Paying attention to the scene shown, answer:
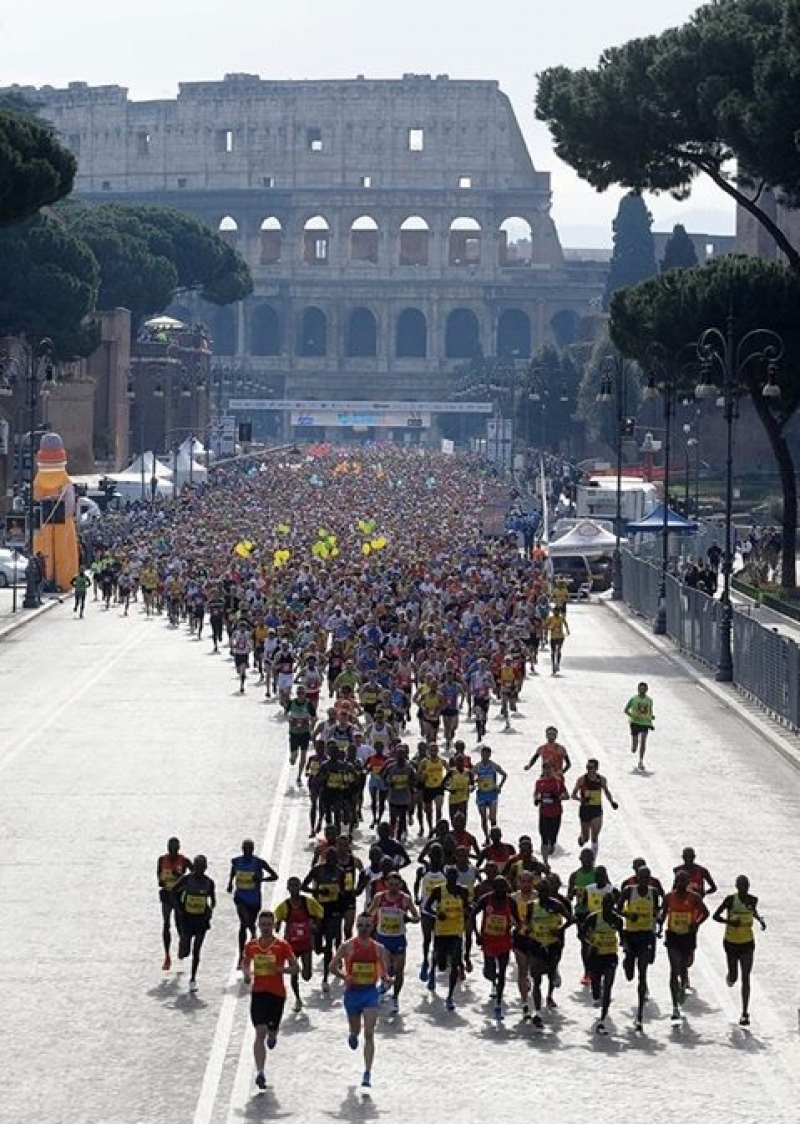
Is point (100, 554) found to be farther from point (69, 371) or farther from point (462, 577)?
point (69, 371)

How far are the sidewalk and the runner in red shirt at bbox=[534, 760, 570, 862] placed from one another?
31105 mm

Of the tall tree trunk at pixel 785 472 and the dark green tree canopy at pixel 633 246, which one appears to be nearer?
the tall tree trunk at pixel 785 472

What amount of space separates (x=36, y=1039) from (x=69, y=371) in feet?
348

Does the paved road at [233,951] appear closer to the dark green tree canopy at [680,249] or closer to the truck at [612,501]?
the truck at [612,501]

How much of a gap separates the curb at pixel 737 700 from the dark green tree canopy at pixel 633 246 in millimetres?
112039

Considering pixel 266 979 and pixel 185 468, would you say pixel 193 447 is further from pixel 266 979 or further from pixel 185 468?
pixel 266 979

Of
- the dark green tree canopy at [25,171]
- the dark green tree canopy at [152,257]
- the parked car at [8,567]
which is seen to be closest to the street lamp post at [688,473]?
the parked car at [8,567]

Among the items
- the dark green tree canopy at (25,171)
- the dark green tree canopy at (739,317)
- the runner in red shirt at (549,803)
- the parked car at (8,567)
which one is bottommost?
the parked car at (8,567)

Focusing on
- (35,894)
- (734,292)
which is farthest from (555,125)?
(35,894)

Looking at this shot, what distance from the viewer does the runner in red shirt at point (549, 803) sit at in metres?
28.7

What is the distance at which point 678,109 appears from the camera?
2596 inches

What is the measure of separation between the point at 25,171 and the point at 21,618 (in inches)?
441

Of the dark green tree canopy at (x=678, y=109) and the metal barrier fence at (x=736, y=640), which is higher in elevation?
the dark green tree canopy at (x=678, y=109)

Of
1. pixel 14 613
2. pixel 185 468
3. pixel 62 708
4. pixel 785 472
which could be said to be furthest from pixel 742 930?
pixel 185 468
